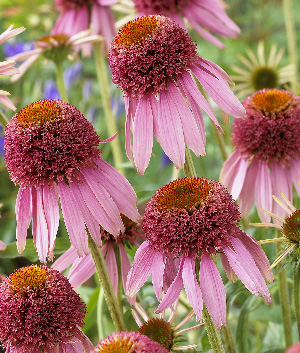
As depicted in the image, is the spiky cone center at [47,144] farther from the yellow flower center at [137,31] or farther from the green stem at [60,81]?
the green stem at [60,81]

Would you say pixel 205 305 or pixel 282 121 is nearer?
pixel 205 305

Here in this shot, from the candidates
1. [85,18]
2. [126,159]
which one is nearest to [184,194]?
[85,18]

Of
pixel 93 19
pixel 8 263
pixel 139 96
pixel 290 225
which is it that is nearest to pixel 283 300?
pixel 290 225

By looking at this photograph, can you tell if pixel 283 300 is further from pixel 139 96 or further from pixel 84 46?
pixel 84 46

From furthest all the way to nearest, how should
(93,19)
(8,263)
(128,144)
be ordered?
1. (8,263)
2. (93,19)
3. (128,144)

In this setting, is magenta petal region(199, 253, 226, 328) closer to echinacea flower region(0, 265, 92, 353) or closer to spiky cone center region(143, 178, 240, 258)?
spiky cone center region(143, 178, 240, 258)

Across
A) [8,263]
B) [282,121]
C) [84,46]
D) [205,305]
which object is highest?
[84,46]

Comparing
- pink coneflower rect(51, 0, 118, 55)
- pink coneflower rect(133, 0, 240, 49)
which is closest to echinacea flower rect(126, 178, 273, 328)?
pink coneflower rect(133, 0, 240, 49)
